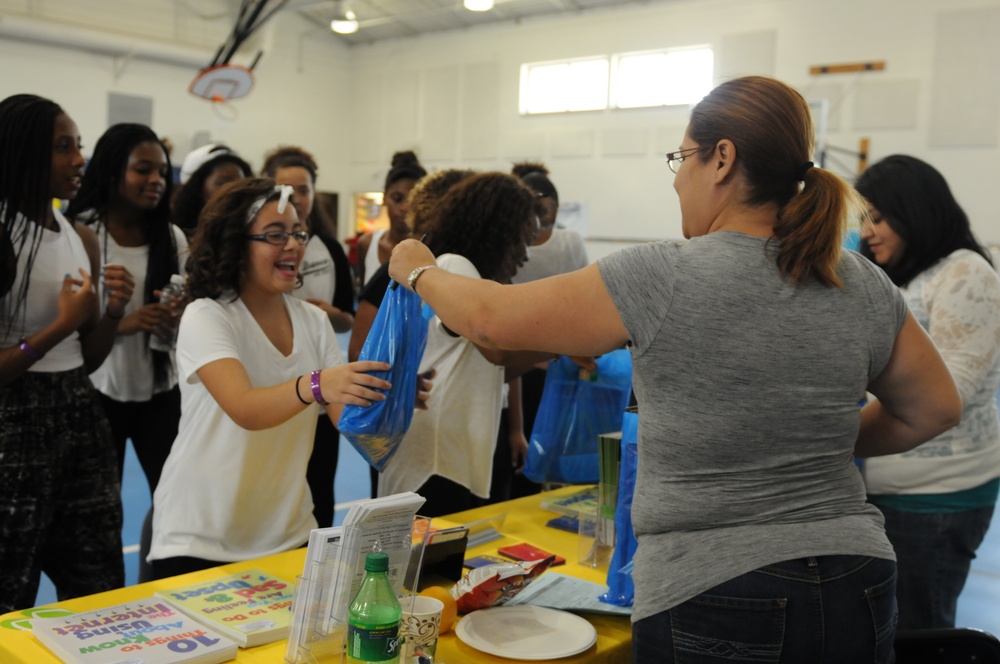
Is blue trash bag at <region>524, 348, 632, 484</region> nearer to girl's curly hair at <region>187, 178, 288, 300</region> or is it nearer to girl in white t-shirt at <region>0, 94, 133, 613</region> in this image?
girl's curly hair at <region>187, 178, 288, 300</region>

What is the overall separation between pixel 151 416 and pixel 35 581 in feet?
2.55

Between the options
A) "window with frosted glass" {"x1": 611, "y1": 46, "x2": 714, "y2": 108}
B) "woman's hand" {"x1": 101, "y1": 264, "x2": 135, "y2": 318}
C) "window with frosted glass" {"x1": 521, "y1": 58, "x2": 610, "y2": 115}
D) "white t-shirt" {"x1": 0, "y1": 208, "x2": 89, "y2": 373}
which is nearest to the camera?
"white t-shirt" {"x1": 0, "y1": 208, "x2": 89, "y2": 373}

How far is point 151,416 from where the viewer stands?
3045 mm

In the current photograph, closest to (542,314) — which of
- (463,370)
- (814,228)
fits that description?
(814,228)

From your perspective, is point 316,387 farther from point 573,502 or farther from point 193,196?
point 193,196

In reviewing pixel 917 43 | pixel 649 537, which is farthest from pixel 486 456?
pixel 917 43

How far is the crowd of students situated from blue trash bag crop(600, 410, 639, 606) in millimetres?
383

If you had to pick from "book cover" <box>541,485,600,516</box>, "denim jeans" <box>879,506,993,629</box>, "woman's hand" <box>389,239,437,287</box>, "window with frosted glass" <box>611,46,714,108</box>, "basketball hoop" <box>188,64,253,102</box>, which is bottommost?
"denim jeans" <box>879,506,993,629</box>

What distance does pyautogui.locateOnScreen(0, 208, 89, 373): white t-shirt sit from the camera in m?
2.39

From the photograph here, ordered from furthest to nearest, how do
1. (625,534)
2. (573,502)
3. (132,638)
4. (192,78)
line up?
(192,78), (573,502), (625,534), (132,638)

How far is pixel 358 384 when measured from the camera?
168cm

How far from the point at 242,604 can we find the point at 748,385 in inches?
39.0

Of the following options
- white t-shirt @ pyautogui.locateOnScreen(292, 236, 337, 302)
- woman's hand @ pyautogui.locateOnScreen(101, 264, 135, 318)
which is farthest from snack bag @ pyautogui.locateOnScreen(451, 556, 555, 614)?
white t-shirt @ pyautogui.locateOnScreen(292, 236, 337, 302)

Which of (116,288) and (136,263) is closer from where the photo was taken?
(116,288)
